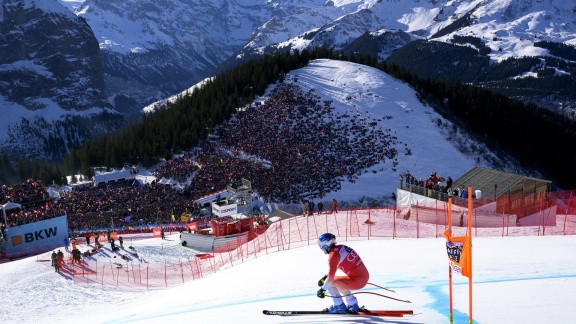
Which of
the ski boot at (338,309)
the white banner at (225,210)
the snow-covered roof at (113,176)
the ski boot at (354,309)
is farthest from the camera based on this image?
the snow-covered roof at (113,176)

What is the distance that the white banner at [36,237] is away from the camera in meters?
35.2

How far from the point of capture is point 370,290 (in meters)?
13.2

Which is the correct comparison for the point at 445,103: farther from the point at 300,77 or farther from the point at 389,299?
the point at 389,299

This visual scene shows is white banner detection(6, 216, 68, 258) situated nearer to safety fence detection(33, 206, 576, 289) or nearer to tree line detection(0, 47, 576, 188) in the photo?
safety fence detection(33, 206, 576, 289)

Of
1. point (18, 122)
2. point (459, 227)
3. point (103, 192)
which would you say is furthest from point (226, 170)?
point (18, 122)

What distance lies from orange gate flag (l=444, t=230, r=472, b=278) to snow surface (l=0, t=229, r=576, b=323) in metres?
2.16

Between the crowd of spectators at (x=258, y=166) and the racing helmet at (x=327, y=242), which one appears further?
the crowd of spectators at (x=258, y=166)

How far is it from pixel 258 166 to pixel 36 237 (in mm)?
22451

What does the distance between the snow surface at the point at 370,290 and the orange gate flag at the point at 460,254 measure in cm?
216

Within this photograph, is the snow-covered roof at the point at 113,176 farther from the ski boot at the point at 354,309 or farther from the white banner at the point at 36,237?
the ski boot at the point at 354,309

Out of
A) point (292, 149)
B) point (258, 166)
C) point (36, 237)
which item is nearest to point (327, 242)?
point (36, 237)

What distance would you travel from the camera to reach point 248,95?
2793 inches

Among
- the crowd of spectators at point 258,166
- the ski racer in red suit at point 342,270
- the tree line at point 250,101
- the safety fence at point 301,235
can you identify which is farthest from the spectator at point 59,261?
the tree line at point 250,101

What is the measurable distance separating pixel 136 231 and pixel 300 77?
39971 mm
